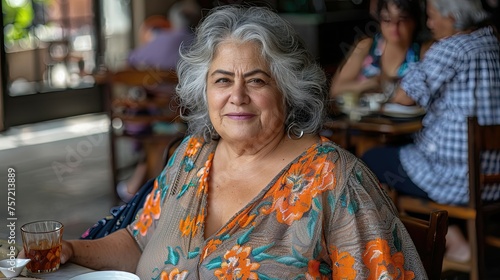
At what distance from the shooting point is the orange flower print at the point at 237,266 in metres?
1.83

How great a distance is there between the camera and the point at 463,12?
3.62 metres

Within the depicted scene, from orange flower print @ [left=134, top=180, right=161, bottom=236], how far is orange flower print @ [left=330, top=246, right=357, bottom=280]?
23.3 inches

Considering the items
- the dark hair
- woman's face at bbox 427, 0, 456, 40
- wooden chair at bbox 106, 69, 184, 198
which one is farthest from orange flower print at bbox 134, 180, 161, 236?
wooden chair at bbox 106, 69, 184, 198

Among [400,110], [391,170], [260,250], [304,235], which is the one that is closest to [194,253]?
[260,250]

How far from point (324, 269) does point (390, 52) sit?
2.45 m

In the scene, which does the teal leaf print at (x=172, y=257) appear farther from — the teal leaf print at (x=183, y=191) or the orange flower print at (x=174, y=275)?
the teal leaf print at (x=183, y=191)

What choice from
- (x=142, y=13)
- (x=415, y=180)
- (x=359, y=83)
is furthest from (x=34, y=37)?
(x=415, y=180)

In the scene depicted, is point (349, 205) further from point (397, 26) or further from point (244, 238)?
point (397, 26)

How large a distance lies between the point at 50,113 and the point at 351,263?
5.88 meters

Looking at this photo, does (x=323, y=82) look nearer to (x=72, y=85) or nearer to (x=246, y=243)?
(x=246, y=243)

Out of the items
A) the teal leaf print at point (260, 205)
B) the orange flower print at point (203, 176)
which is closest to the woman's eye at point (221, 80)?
the orange flower print at point (203, 176)

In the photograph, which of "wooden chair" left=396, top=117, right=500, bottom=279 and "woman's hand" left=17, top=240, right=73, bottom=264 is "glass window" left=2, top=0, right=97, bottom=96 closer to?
"wooden chair" left=396, top=117, right=500, bottom=279

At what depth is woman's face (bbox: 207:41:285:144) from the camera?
1996mm

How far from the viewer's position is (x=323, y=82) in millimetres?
2068
